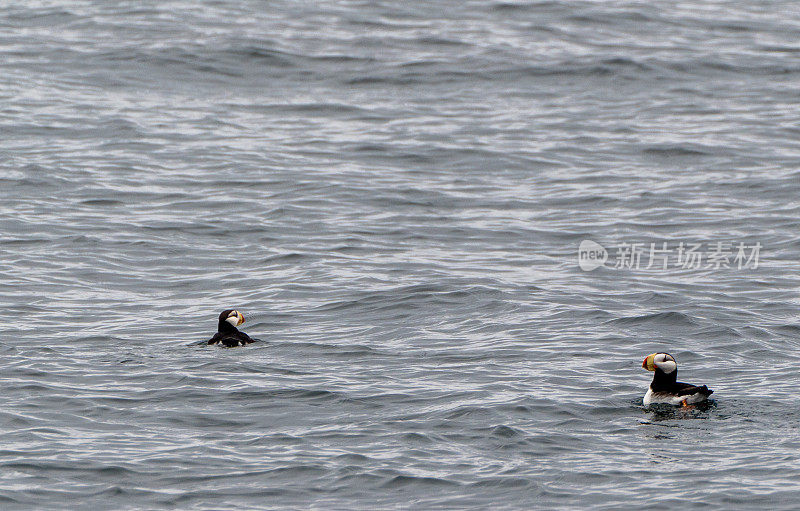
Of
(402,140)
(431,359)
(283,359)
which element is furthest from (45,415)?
(402,140)

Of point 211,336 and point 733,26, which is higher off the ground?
point 733,26

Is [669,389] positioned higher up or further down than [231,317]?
further down

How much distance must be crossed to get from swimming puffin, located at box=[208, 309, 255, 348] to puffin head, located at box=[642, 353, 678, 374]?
4.53 meters

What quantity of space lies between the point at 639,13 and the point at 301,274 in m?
20.4

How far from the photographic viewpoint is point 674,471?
35.8 ft

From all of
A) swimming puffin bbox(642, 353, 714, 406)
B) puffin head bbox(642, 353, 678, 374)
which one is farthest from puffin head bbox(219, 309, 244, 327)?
A: swimming puffin bbox(642, 353, 714, 406)

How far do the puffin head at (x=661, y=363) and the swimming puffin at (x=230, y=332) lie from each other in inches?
178

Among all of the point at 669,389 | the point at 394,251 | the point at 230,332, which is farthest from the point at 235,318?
the point at 669,389

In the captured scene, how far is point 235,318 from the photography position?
599 inches

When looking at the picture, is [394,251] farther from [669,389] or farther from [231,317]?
[669,389]

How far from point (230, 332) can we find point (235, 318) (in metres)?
0.32

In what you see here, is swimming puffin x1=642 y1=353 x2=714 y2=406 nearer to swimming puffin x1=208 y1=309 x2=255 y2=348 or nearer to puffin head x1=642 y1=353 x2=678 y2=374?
puffin head x1=642 y1=353 x2=678 y2=374

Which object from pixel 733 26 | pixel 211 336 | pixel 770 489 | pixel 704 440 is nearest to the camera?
pixel 770 489

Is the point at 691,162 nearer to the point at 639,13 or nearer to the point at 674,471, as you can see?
the point at 639,13
